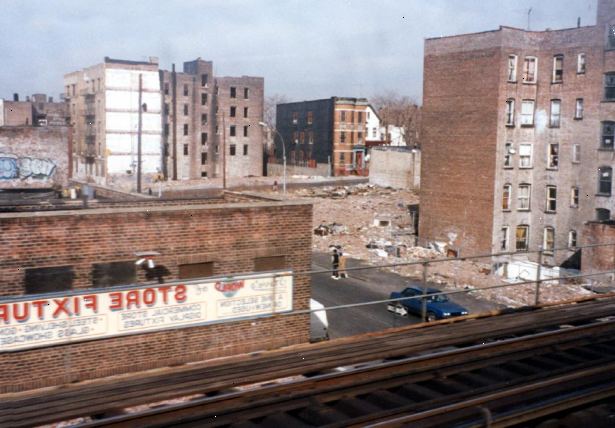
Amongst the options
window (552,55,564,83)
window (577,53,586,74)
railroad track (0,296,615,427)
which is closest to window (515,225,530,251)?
window (552,55,564,83)

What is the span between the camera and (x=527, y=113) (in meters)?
40.8

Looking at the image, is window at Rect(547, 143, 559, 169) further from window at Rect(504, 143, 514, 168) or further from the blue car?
the blue car

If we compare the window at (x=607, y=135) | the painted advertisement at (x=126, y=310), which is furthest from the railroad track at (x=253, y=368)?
the window at (x=607, y=135)

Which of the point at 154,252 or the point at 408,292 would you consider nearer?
the point at 154,252

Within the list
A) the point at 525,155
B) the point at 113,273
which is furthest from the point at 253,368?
the point at 525,155

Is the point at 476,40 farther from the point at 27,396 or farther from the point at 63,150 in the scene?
the point at 27,396

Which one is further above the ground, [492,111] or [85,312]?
[492,111]

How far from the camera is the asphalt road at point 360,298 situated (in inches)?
990

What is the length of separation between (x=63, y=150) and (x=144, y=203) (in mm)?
15363

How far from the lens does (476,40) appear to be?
40031 millimetres

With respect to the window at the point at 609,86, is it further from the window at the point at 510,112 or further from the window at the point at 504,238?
the window at the point at 504,238

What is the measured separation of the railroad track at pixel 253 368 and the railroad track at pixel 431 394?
0.56 meters

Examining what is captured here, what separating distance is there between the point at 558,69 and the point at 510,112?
152 inches

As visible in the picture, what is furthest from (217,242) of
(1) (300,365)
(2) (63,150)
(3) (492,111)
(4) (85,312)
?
(3) (492,111)
